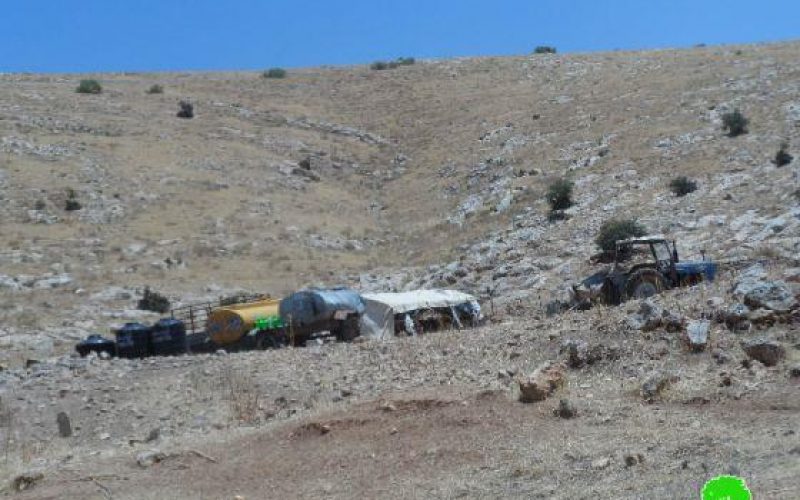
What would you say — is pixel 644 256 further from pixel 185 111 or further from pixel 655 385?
pixel 185 111

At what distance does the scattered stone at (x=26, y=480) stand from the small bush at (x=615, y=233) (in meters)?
18.4

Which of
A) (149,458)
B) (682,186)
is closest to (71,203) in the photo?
(682,186)

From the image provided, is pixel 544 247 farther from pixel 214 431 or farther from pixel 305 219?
pixel 214 431

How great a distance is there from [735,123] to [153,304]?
21.7 metres

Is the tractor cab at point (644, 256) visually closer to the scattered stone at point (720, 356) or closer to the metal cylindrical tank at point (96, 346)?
the scattered stone at point (720, 356)

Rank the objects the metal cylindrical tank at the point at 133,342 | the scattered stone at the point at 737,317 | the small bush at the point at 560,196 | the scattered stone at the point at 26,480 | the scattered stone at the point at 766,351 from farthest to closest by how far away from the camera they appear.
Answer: the small bush at the point at 560,196 < the metal cylindrical tank at the point at 133,342 < the scattered stone at the point at 737,317 < the scattered stone at the point at 766,351 < the scattered stone at the point at 26,480

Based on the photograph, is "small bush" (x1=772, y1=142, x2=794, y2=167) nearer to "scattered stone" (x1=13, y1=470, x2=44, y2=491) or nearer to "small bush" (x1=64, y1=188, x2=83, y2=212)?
"small bush" (x1=64, y1=188, x2=83, y2=212)

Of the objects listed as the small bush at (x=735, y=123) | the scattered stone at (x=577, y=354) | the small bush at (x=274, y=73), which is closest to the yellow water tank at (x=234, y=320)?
the scattered stone at (x=577, y=354)

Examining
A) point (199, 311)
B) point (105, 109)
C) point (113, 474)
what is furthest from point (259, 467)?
point (105, 109)

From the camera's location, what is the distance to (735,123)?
35.0 m

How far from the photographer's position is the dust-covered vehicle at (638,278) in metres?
19.2

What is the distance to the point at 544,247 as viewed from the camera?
95.6 ft


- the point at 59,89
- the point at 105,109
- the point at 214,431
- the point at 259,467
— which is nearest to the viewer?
the point at 259,467

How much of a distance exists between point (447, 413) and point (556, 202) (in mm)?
23327
